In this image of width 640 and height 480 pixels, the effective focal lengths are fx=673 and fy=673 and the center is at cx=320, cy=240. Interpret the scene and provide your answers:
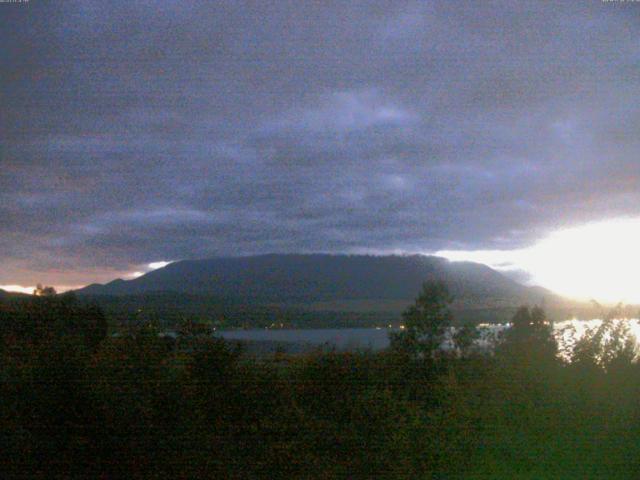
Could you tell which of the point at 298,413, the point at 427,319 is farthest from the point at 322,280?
the point at 298,413

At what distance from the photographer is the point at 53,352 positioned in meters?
8.22

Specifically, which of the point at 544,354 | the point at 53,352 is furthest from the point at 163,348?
the point at 544,354

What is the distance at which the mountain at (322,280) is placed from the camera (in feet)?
75.3

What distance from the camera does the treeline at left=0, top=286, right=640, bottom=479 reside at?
7395mm

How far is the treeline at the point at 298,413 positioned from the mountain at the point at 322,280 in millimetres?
10480

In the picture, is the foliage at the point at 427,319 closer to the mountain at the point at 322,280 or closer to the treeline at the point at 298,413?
the mountain at the point at 322,280

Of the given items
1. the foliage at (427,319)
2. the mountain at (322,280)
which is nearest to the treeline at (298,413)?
the foliage at (427,319)

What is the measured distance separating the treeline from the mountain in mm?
10480

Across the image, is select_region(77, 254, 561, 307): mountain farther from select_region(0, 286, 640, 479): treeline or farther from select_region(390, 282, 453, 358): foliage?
select_region(0, 286, 640, 479): treeline

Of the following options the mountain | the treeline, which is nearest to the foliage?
the mountain

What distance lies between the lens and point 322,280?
1141 inches

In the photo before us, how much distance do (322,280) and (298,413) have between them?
20.7m

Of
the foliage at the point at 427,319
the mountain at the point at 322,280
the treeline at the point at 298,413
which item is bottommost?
the treeline at the point at 298,413

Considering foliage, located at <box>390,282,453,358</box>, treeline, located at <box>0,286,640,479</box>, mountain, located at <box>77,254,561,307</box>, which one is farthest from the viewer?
mountain, located at <box>77,254,561,307</box>
